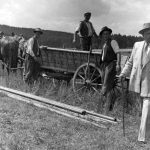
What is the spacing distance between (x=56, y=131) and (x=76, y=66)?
4.16m

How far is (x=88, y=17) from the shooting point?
33.6 feet

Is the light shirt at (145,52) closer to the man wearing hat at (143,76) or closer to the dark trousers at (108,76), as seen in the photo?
the man wearing hat at (143,76)

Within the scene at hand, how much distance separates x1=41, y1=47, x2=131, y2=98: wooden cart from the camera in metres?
9.21

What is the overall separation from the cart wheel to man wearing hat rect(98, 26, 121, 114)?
104 centimetres

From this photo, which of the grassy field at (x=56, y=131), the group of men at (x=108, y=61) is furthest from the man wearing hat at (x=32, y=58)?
the group of men at (x=108, y=61)

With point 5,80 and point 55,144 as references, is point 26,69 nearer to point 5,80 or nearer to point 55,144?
point 5,80

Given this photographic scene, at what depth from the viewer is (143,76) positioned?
5359 millimetres

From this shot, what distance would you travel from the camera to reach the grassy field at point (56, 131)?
202 inches

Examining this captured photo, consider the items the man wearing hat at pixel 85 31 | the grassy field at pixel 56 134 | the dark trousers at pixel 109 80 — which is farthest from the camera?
the man wearing hat at pixel 85 31

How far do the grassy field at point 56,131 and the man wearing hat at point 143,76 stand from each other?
1.07 feet

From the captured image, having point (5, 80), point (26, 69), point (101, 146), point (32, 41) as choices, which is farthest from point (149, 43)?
point (5, 80)

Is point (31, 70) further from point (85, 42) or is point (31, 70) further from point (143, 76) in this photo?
point (143, 76)

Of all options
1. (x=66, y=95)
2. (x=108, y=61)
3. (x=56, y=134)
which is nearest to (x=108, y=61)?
(x=108, y=61)

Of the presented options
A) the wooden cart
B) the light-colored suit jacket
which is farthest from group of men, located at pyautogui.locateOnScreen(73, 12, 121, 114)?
the light-colored suit jacket
